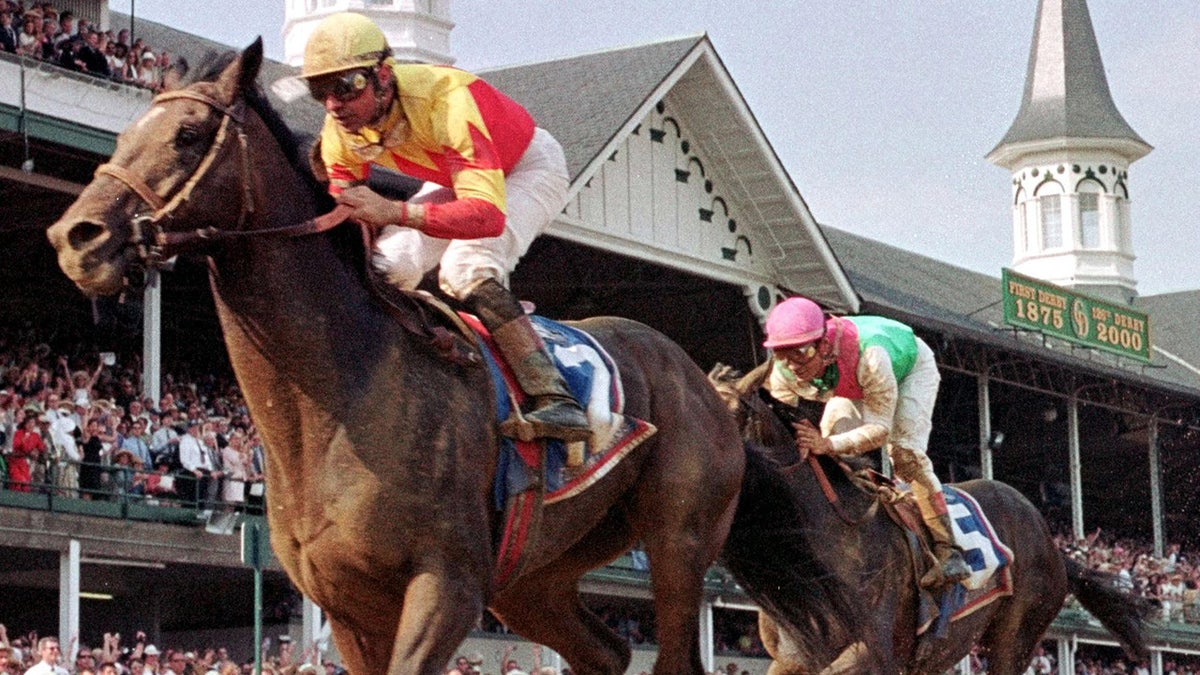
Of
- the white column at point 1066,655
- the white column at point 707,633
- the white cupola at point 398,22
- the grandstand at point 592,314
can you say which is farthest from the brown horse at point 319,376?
the white column at point 1066,655

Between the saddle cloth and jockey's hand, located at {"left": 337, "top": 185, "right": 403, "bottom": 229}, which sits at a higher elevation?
jockey's hand, located at {"left": 337, "top": 185, "right": 403, "bottom": 229}

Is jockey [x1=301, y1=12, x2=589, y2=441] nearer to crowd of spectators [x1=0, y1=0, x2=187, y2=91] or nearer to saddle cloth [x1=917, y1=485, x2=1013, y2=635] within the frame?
saddle cloth [x1=917, y1=485, x2=1013, y2=635]

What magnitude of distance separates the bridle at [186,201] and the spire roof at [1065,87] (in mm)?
50513

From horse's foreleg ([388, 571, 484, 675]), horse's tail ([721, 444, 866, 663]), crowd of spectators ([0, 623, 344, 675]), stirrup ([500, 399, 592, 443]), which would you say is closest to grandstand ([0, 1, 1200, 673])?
crowd of spectators ([0, 623, 344, 675])

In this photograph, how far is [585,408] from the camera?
22.0 feet

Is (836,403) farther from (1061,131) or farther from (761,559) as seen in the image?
(1061,131)

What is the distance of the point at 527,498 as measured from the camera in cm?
644

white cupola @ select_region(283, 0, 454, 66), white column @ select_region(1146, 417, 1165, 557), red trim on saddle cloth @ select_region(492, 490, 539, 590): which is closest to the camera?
red trim on saddle cloth @ select_region(492, 490, 539, 590)

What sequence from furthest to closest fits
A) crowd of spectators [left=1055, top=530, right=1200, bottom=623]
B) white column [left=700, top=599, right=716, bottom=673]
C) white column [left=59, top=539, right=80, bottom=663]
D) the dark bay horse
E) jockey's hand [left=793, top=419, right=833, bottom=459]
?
crowd of spectators [left=1055, top=530, right=1200, bottom=623] < white column [left=700, top=599, right=716, bottom=673] < white column [left=59, top=539, right=80, bottom=663] < jockey's hand [left=793, top=419, right=833, bottom=459] < the dark bay horse

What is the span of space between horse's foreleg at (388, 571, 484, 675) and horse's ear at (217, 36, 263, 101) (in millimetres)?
1453

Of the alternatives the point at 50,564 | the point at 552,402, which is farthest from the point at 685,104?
the point at 552,402

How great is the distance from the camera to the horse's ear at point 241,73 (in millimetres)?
5902

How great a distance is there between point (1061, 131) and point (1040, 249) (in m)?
3.24

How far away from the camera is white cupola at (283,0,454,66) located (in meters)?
30.4
